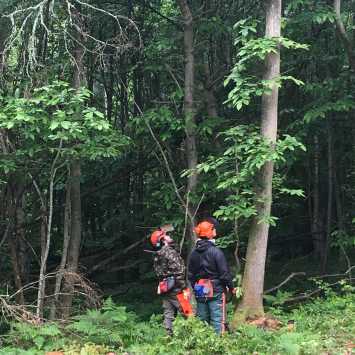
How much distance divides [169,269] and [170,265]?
0.21 ft

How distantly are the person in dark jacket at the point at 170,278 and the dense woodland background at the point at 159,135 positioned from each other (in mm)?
1096

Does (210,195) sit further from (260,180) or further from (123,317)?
(123,317)

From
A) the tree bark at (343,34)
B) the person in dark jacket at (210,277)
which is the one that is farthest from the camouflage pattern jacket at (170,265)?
the tree bark at (343,34)

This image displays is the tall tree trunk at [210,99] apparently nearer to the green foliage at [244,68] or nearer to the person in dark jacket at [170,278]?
the green foliage at [244,68]

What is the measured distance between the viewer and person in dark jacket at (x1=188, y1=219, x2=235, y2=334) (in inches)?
269

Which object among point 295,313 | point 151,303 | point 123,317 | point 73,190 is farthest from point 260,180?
point 151,303

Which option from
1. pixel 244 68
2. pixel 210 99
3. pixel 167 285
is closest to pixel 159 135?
pixel 210 99

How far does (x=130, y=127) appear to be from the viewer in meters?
10.6

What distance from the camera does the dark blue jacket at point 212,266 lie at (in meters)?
6.80

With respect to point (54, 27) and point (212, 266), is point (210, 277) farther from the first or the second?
point (54, 27)

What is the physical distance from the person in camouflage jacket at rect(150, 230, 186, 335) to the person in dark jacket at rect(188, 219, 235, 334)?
528 mm

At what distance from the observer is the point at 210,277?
22.5ft

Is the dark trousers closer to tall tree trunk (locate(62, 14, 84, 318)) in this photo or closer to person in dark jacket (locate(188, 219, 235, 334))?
person in dark jacket (locate(188, 219, 235, 334))

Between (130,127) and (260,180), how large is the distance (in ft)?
10.9
